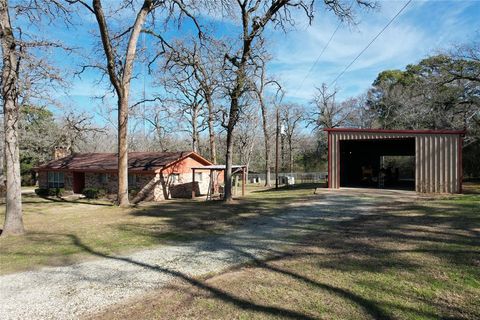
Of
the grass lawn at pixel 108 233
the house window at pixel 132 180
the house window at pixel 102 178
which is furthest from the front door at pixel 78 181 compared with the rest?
the grass lawn at pixel 108 233

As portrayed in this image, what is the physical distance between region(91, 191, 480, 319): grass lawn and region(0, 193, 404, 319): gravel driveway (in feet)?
1.42

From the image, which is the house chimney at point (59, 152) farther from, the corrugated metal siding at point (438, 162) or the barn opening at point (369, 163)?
the corrugated metal siding at point (438, 162)

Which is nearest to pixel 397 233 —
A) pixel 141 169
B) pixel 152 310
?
pixel 152 310

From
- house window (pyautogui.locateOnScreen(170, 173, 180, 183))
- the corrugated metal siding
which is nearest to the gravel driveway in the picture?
the corrugated metal siding

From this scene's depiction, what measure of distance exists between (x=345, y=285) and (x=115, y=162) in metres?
22.8

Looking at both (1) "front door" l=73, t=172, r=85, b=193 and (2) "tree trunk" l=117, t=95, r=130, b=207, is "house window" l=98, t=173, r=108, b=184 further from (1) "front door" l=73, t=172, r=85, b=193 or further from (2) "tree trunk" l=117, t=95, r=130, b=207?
(2) "tree trunk" l=117, t=95, r=130, b=207

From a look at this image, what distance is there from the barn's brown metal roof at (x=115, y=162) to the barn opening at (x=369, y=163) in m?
10.4

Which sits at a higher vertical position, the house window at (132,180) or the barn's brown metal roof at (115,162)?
the barn's brown metal roof at (115,162)

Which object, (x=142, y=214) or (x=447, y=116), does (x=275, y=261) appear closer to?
(x=142, y=214)

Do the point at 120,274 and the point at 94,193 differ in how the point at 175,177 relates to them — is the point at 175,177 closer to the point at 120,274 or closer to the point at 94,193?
the point at 94,193

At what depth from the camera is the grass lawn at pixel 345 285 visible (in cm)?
390

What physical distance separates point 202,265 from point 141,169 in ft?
56.1

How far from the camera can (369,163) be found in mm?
26812

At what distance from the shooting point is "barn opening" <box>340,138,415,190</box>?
21.0 m
